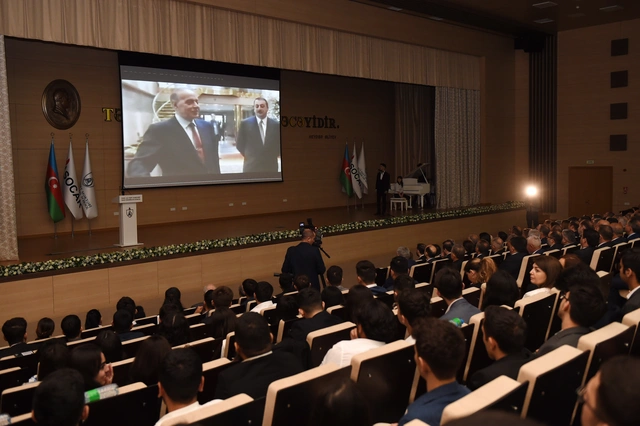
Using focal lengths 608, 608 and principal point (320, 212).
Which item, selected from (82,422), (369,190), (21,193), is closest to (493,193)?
(369,190)

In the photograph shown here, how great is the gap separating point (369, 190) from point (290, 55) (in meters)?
7.00

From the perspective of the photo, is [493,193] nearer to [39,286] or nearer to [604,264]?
[604,264]

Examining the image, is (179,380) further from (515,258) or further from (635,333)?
(515,258)

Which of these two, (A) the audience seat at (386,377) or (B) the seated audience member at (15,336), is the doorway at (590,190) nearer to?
(B) the seated audience member at (15,336)

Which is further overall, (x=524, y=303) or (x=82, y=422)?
(x=524, y=303)

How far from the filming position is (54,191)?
1112cm

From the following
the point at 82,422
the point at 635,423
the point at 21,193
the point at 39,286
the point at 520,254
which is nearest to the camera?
the point at 635,423

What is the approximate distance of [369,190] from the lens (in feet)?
60.1

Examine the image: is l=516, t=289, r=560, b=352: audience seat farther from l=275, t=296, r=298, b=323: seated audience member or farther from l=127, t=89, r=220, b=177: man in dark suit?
l=127, t=89, r=220, b=177: man in dark suit

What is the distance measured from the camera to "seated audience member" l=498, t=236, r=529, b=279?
6.73m

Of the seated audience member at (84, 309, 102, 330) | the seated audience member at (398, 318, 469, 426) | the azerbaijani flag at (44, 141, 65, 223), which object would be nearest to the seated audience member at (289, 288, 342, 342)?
the seated audience member at (398, 318, 469, 426)

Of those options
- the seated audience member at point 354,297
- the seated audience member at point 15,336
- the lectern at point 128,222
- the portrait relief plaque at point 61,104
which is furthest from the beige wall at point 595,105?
the seated audience member at point 15,336

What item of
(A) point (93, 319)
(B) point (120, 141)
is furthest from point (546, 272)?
(B) point (120, 141)

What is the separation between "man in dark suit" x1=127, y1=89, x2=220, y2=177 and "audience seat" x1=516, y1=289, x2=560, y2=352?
10213 millimetres
